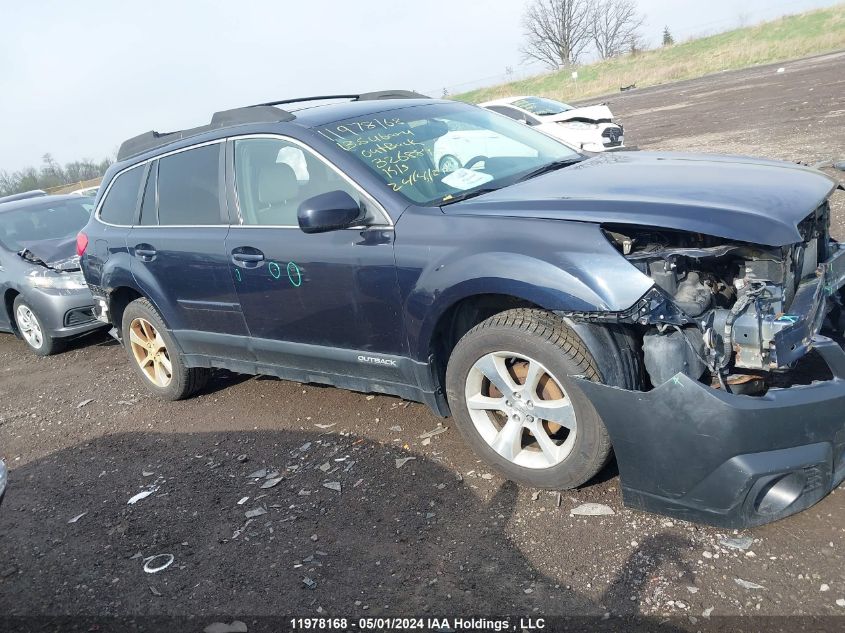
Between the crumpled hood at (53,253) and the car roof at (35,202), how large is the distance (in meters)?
0.79

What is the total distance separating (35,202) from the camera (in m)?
8.92

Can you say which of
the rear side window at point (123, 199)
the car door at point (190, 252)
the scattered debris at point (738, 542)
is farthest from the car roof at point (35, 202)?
the scattered debris at point (738, 542)

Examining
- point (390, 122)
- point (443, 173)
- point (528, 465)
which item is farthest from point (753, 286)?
point (390, 122)

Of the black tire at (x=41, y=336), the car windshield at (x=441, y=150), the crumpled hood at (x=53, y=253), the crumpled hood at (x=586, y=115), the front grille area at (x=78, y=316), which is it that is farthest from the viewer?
the crumpled hood at (x=586, y=115)

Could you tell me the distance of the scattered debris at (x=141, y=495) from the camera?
421 cm

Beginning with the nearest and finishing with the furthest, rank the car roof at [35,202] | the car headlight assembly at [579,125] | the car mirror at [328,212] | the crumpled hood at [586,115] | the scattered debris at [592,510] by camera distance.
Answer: the scattered debris at [592,510] < the car mirror at [328,212] < the car roof at [35,202] < the car headlight assembly at [579,125] < the crumpled hood at [586,115]

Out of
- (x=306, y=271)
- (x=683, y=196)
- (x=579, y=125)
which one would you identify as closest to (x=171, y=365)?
(x=306, y=271)

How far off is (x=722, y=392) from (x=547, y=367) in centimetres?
74

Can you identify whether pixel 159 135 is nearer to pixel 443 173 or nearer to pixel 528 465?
pixel 443 173

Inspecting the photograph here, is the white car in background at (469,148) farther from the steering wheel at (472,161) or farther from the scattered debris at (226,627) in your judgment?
the scattered debris at (226,627)

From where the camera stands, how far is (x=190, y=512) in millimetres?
3961

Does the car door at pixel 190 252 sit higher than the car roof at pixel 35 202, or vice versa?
the car roof at pixel 35 202

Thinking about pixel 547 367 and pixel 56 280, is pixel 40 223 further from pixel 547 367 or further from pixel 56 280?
pixel 547 367

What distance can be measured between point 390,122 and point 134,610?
9.63 ft
